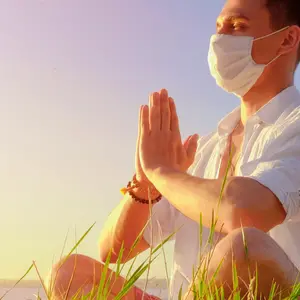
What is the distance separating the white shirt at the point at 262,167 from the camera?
9.52 feet

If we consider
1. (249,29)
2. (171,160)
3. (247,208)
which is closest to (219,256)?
(247,208)

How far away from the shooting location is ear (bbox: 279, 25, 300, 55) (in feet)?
13.7

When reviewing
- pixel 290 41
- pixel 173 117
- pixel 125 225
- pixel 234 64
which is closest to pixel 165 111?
pixel 173 117

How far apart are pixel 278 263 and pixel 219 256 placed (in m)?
0.21

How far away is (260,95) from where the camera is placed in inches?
157

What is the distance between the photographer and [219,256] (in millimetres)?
2182

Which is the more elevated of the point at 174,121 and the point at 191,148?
the point at 174,121

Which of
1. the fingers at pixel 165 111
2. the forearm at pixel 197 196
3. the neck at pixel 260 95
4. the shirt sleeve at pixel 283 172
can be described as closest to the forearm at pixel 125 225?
the fingers at pixel 165 111

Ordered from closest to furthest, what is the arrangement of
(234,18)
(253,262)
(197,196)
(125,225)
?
(253,262) → (197,196) → (125,225) → (234,18)

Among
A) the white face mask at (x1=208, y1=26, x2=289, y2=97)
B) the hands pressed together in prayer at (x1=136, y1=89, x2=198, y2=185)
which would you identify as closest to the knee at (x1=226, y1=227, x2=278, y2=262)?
the hands pressed together in prayer at (x1=136, y1=89, x2=198, y2=185)

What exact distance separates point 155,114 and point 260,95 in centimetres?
91

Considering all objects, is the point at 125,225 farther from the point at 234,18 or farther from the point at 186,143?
the point at 234,18

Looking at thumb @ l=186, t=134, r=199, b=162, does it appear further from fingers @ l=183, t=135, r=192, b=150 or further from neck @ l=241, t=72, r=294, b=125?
neck @ l=241, t=72, r=294, b=125

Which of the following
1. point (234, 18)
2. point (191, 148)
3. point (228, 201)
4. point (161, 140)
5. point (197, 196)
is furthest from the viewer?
point (234, 18)
